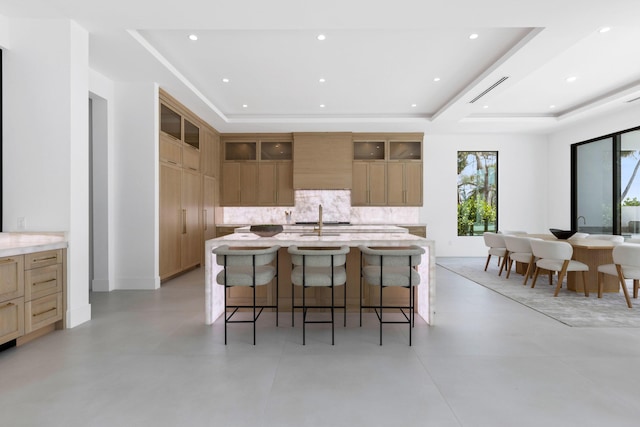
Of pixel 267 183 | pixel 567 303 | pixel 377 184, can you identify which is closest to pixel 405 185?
pixel 377 184

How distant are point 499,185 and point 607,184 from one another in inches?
78.3

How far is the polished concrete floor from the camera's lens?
1774mm

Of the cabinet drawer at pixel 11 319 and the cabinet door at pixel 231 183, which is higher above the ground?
the cabinet door at pixel 231 183

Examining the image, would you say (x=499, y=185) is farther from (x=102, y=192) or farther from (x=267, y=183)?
(x=102, y=192)

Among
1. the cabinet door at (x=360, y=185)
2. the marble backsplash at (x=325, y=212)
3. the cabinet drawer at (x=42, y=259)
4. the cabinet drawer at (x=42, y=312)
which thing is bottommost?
the cabinet drawer at (x=42, y=312)

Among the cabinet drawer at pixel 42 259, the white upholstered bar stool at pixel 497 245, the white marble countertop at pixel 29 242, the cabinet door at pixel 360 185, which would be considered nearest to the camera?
the white marble countertop at pixel 29 242

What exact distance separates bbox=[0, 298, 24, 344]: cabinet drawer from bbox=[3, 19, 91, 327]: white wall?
1.49 feet

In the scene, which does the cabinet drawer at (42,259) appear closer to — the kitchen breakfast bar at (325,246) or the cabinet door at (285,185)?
the kitchen breakfast bar at (325,246)

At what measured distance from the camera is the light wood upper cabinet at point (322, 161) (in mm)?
7004

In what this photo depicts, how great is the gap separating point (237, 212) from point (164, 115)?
3025mm

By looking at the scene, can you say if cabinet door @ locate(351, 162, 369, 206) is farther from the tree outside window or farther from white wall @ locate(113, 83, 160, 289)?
white wall @ locate(113, 83, 160, 289)

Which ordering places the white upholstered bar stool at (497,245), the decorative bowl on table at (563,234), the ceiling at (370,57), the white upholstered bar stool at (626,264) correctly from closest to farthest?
the ceiling at (370,57) < the white upholstered bar stool at (626,264) < the decorative bowl on table at (563,234) < the white upholstered bar stool at (497,245)

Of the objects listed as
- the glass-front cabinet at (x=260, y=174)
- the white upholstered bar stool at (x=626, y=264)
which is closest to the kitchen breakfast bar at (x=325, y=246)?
the white upholstered bar stool at (x=626, y=264)

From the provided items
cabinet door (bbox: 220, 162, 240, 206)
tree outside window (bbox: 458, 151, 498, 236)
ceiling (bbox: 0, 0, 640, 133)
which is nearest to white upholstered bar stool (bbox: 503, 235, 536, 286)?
ceiling (bbox: 0, 0, 640, 133)
